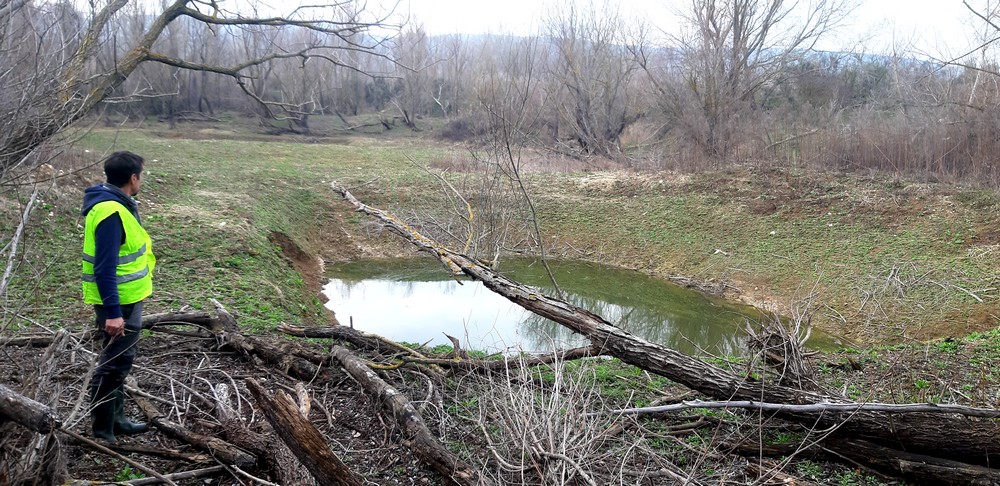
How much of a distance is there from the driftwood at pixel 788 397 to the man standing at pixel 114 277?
261cm

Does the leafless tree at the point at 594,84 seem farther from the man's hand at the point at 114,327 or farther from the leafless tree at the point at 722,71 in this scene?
the man's hand at the point at 114,327

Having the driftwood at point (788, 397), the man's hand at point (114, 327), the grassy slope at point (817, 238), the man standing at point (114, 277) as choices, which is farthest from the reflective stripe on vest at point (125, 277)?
the grassy slope at point (817, 238)

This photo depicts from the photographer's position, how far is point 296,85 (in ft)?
113

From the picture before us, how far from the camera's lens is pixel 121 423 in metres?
3.45

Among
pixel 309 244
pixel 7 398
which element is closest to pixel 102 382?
pixel 7 398

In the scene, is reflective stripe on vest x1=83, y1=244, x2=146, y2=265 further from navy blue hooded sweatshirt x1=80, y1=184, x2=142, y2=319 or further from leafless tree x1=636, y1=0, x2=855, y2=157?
leafless tree x1=636, y1=0, x2=855, y2=157

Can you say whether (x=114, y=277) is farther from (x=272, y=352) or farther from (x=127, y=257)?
(x=272, y=352)

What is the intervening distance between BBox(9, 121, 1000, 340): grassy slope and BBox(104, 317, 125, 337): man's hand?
302 centimetres

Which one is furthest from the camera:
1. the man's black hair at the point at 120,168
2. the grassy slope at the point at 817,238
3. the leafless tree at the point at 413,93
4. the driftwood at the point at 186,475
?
the leafless tree at the point at 413,93

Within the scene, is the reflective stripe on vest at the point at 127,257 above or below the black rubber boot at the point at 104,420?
above

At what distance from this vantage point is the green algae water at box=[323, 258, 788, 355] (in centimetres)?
927

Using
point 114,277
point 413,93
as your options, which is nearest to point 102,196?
point 114,277

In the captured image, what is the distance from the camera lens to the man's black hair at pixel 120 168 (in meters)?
3.35

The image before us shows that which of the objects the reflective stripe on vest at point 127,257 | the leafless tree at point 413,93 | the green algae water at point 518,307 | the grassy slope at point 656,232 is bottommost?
the green algae water at point 518,307
